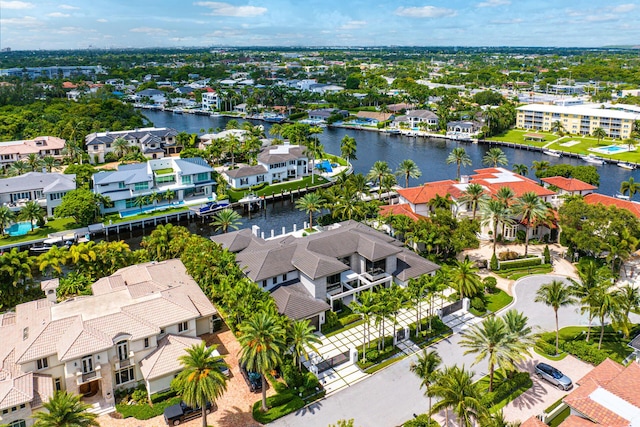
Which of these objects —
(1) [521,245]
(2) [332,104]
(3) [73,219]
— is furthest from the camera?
(2) [332,104]

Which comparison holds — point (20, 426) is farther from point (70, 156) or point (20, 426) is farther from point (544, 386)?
point (70, 156)

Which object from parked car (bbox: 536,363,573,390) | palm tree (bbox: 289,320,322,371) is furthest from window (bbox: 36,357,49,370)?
parked car (bbox: 536,363,573,390)

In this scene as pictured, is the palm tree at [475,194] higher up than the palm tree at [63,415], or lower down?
higher up

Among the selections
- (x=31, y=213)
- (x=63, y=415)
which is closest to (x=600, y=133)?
(x=31, y=213)

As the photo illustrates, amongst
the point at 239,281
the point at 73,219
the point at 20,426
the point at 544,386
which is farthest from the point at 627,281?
the point at 73,219

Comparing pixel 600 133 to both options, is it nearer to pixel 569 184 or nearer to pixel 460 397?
pixel 569 184

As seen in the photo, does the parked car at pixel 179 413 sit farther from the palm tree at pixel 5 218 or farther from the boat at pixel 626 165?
the boat at pixel 626 165

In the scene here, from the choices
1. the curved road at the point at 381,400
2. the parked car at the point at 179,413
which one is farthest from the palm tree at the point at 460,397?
the parked car at the point at 179,413

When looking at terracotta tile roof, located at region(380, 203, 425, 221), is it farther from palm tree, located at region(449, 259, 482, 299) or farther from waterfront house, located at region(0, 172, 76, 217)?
waterfront house, located at region(0, 172, 76, 217)
